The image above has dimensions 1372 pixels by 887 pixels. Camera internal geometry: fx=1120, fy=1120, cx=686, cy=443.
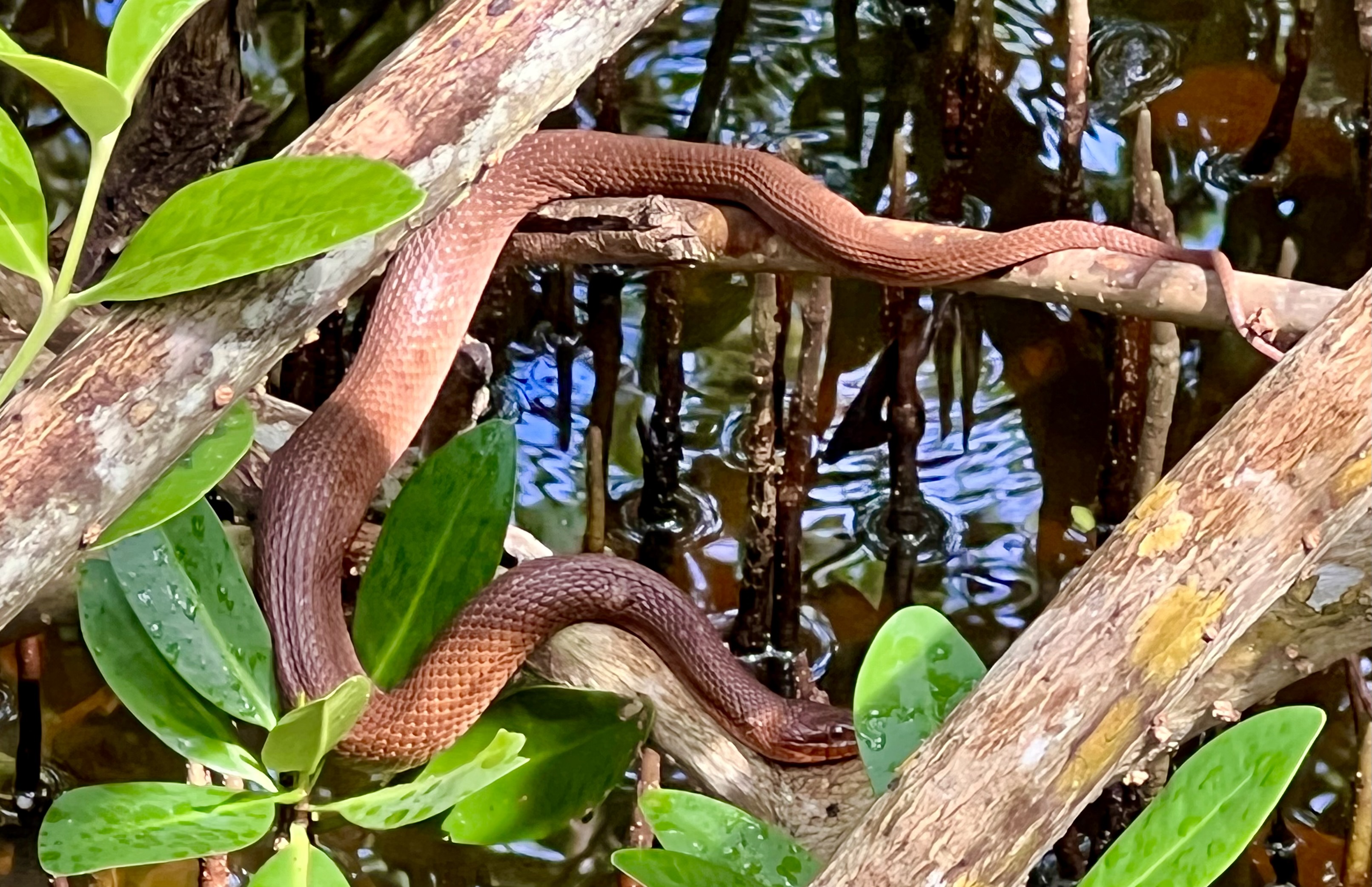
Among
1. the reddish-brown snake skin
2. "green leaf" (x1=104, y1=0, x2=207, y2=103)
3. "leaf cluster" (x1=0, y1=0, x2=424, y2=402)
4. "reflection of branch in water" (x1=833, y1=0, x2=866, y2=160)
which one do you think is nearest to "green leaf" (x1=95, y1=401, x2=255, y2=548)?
"leaf cluster" (x1=0, y1=0, x2=424, y2=402)

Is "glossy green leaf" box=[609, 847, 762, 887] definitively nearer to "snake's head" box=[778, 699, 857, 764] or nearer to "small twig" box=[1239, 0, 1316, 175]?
"snake's head" box=[778, 699, 857, 764]

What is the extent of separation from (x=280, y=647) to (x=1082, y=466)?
169cm

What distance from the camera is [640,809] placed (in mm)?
1037

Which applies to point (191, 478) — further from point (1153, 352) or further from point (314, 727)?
point (1153, 352)

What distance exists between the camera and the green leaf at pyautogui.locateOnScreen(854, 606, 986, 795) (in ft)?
3.08

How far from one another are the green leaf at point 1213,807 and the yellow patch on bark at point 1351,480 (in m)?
0.20

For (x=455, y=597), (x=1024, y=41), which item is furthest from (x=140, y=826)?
(x=1024, y=41)

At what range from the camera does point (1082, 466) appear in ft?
7.84

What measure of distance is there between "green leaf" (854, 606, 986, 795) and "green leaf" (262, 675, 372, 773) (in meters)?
0.40

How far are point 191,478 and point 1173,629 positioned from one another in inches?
29.5

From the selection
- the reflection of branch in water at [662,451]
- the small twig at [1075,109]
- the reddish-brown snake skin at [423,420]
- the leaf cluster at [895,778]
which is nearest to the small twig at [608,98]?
the reddish-brown snake skin at [423,420]

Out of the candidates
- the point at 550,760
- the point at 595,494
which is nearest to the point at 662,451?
the point at 595,494

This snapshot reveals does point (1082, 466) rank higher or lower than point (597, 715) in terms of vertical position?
lower

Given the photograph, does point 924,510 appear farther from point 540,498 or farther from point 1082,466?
point 540,498
